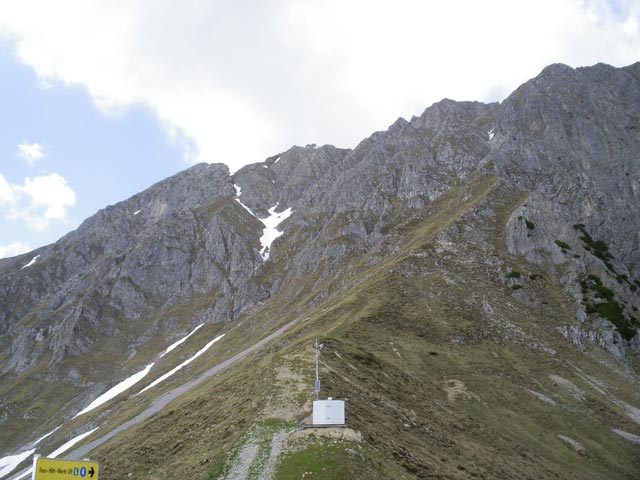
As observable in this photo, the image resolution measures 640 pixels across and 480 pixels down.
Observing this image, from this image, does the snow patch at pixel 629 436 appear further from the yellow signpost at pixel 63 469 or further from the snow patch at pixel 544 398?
the yellow signpost at pixel 63 469

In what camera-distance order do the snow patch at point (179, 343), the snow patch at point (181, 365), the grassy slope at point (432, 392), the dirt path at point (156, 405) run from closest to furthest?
the grassy slope at point (432, 392), the dirt path at point (156, 405), the snow patch at point (181, 365), the snow patch at point (179, 343)

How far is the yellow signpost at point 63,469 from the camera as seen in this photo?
48.9 feet

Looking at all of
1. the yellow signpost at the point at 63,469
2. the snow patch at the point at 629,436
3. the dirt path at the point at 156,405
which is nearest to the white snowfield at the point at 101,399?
the dirt path at the point at 156,405

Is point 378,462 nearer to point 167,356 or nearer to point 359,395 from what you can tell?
point 359,395

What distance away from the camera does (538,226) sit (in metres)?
95.6

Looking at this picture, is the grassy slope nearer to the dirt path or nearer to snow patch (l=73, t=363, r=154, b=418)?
the dirt path

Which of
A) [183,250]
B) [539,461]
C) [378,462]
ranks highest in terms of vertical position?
[183,250]

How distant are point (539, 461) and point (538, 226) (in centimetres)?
6238

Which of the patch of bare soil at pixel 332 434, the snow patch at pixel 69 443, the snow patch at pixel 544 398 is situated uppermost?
the patch of bare soil at pixel 332 434

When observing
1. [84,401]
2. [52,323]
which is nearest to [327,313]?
[84,401]

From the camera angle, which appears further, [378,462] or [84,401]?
[84,401]

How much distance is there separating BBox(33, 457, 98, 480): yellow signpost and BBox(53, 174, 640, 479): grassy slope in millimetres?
12116

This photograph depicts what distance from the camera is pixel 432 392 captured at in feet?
169

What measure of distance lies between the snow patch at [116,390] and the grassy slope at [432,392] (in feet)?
201
